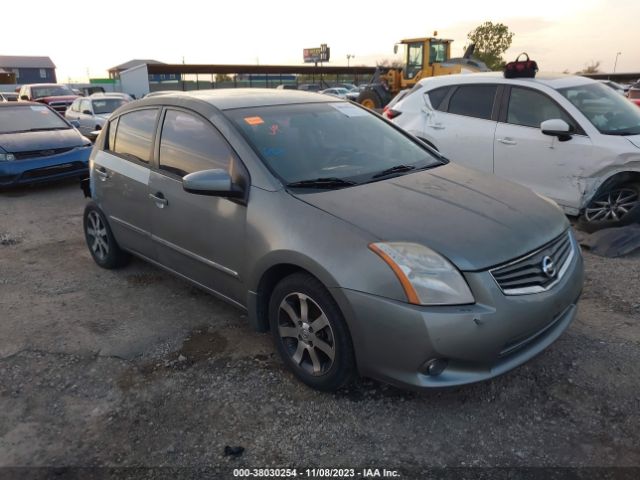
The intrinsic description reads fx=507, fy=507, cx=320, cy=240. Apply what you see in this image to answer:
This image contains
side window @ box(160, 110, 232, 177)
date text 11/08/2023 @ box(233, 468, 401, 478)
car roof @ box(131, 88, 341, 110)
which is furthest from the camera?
car roof @ box(131, 88, 341, 110)

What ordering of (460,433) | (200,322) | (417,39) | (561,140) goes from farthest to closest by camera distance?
(417,39), (561,140), (200,322), (460,433)

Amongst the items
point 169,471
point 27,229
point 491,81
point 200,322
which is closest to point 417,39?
point 491,81

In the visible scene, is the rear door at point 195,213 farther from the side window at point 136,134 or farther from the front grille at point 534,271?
the front grille at point 534,271

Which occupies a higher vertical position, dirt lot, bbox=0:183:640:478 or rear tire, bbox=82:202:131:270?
rear tire, bbox=82:202:131:270

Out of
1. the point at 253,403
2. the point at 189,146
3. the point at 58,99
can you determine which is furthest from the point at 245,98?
the point at 58,99

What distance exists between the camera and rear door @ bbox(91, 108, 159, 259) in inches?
153

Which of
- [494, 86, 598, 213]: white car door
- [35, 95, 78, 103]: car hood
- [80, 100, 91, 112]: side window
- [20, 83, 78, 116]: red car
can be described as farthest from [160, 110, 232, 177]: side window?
[35, 95, 78, 103]: car hood

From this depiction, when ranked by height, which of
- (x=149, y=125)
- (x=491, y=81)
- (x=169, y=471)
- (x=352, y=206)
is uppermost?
(x=491, y=81)

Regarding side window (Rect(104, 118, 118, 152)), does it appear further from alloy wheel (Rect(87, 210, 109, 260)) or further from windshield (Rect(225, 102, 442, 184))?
windshield (Rect(225, 102, 442, 184))

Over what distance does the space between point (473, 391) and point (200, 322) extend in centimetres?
200

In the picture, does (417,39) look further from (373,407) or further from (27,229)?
(373,407)

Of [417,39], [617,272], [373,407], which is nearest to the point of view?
[373,407]

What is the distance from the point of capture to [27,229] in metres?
6.35

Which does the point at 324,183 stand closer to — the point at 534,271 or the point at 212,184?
the point at 212,184
